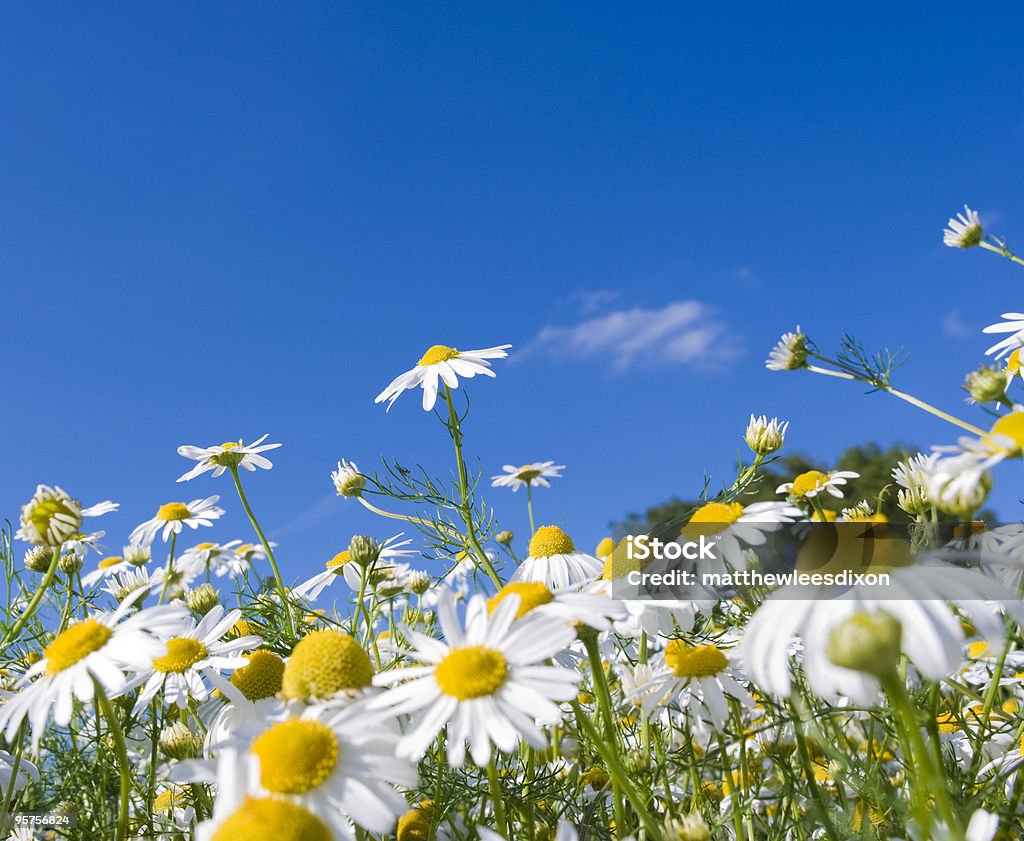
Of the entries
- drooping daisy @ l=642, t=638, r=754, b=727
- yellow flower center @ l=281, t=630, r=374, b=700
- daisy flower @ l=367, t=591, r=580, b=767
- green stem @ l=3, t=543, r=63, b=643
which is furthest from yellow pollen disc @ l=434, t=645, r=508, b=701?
green stem @ l=3, t=543, r=63, b=643

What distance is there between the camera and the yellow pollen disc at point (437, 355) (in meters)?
2.75

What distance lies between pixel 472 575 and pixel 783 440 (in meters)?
1.09

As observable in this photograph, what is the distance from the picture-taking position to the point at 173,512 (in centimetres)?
332

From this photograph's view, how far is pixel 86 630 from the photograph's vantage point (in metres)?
1.44

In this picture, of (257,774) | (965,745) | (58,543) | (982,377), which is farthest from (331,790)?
(965,745)

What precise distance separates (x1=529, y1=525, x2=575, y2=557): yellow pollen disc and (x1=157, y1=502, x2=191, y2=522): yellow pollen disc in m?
1.73

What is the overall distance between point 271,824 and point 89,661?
26.5 inches

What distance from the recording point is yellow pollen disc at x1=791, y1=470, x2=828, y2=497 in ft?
6.56

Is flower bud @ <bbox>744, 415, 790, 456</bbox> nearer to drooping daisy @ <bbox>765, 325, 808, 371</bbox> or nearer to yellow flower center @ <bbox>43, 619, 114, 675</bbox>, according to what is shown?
drooping daisy @ <bbox>765, 325, 808, 371</bbox>

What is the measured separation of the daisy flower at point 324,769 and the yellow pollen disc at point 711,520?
934 mm

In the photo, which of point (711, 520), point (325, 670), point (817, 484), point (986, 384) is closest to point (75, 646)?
point (325, 670)

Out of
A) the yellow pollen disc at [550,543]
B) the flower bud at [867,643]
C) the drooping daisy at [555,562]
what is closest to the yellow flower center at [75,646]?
the drooping daisy at [555,562]

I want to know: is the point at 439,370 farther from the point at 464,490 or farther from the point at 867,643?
the point at 867,643

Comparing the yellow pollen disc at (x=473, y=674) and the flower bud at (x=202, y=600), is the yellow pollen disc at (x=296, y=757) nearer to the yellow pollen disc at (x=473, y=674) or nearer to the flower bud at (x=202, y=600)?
the yellow pollen disc at (x=473, y=674)
